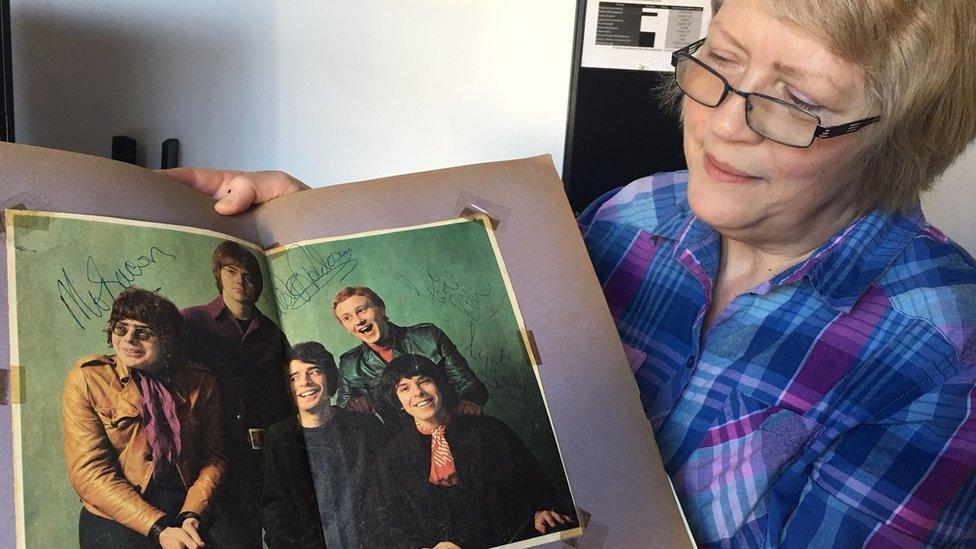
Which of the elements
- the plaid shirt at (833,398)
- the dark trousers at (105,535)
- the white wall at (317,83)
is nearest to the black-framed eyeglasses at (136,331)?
the dark trousers at (105,535)

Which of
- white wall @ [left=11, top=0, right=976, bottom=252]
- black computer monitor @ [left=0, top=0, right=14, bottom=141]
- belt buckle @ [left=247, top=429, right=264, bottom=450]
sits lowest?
belt buckle @ [left=247, top=429, right=264, bottom=450]

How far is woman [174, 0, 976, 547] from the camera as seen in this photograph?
0.61 m

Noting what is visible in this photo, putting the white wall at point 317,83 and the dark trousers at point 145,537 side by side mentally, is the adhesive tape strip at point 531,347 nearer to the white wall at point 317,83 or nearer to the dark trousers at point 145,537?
the dark trousers at point 145,537

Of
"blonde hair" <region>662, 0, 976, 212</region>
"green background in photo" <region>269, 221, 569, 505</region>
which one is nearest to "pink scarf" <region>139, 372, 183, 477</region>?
"green background in photo" <region>269, 221, 569, 505</region>

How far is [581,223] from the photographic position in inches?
36.4

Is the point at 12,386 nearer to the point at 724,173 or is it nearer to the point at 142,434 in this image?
the point at 142,434

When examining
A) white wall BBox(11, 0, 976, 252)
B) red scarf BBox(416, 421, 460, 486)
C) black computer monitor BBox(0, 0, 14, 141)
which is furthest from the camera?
white wall BBox(11, 0, 976, 252)

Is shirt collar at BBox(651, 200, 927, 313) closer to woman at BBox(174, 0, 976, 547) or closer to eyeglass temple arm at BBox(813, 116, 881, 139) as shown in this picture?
woman at BBox(174, 0, 976, 547)

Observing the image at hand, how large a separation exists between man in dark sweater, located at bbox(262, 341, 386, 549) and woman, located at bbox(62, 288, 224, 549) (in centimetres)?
4

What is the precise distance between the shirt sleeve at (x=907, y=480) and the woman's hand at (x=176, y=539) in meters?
0.44

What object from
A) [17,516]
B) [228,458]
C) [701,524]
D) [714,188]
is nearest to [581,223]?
[714,188]

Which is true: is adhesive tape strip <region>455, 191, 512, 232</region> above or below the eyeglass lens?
below

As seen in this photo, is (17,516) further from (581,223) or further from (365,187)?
(581,223)

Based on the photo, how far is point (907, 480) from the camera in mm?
610
